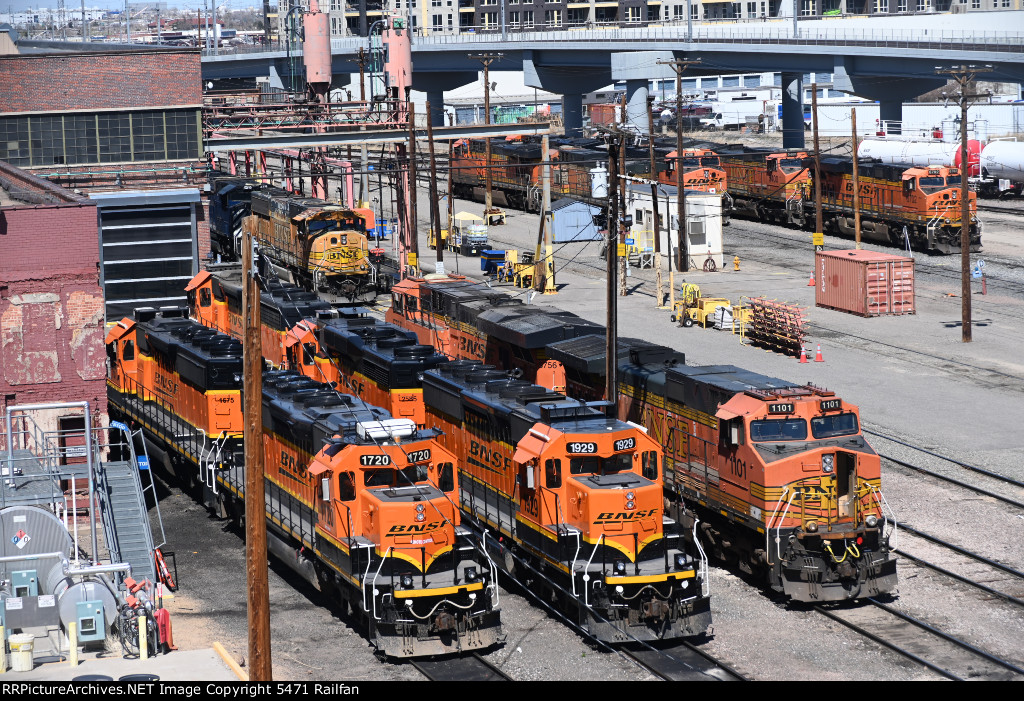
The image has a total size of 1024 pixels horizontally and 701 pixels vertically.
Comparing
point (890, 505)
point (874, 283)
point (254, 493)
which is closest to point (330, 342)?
point (890, 505)

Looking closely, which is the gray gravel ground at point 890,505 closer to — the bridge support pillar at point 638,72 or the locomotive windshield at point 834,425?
the locomotive windshield at point 834,425

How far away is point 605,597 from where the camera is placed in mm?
24547

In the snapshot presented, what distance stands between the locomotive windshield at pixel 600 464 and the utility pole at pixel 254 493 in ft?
30.4

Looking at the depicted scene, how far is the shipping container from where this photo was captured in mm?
55938

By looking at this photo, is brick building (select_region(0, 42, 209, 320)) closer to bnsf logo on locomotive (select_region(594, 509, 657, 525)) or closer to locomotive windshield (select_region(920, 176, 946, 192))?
bnsf logo on locomotive (select_region(594, 509, 657, 525))

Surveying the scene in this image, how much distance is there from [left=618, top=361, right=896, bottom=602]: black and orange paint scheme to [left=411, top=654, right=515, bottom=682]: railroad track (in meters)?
6.30

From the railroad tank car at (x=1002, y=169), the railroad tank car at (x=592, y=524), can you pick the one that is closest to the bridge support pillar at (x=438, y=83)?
the railroad tank car at (x=1002, y=169)

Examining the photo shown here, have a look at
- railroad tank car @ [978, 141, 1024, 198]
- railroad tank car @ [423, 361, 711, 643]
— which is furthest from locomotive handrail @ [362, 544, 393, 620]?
railroad tank car @ [978, 141, 1024, 198]

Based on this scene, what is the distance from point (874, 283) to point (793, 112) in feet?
185

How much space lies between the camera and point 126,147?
54.2 metres

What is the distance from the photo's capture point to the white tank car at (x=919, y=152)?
264 ft

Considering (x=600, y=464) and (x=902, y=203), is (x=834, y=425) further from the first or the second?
(x=902, y=203)
